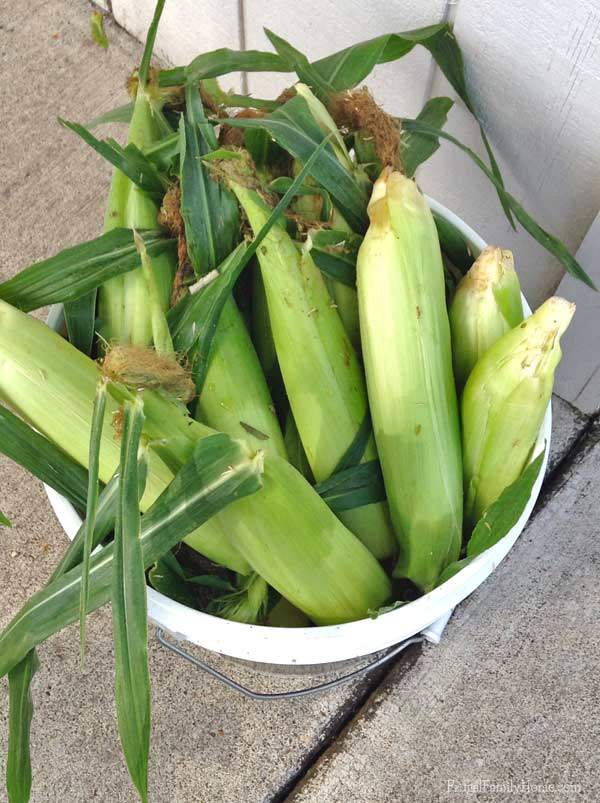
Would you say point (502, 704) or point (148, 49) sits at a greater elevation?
point (148, 49)

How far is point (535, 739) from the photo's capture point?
75cm

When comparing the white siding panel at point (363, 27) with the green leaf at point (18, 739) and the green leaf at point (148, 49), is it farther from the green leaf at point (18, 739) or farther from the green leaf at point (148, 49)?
the green leaf at point (18, 739)

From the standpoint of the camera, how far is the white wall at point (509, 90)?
1.87 feet

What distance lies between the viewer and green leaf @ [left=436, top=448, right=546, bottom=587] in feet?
1.58

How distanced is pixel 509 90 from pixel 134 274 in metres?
0.34

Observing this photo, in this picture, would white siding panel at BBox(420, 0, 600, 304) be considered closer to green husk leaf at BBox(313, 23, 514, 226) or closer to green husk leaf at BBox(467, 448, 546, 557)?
green husk leaf at BBox(313, 23, 514, 226)

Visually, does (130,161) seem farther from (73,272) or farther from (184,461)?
(184,461)

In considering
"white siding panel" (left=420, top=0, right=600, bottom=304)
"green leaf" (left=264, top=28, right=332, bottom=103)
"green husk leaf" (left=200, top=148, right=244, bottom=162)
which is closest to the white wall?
"white siding panel" (left=420, top=0, right=600, bottom=304)

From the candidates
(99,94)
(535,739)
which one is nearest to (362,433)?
(535,739)

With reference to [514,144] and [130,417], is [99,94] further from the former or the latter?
[130,417]

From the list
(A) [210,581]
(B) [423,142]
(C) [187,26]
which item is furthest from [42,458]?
(C) [187,26]

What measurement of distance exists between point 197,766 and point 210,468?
0.46 metres

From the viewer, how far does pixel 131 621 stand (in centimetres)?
39

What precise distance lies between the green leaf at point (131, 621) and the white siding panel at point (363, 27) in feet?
1.53
